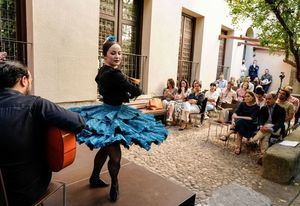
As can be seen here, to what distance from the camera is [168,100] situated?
22.1 feet

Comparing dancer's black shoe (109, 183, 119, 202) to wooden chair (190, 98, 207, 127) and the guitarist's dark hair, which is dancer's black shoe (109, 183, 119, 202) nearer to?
the guitarist's dark hair

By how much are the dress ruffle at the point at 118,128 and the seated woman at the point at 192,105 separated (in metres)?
3.93

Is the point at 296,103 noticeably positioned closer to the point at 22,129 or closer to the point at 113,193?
the point at 113,193

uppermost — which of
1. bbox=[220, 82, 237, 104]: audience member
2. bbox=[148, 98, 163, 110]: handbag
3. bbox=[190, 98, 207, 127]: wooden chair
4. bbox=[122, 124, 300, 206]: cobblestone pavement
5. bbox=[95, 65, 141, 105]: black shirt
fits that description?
bbox=[95, 65, 141, 105]: black shirt

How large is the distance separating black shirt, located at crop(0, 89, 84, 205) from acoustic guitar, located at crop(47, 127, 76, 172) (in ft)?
0.14

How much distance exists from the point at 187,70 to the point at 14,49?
5.84 m

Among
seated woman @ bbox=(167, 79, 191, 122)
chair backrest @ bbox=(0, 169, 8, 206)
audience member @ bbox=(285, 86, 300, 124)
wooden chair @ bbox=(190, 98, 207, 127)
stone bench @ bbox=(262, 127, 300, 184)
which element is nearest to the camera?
chair backrest @ bbox=(0, 169, 8, 206)

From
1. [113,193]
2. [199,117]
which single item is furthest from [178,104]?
[113,193]

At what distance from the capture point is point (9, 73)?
1.50 meters

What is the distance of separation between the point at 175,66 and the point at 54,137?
6.52m

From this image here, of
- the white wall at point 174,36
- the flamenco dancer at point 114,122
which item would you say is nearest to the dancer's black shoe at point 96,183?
the flamenco dancer at point 114,122

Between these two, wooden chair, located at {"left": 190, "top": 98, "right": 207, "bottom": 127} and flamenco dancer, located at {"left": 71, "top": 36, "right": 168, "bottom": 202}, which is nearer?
flamenco dancer, located at {"left": 71, "top": 36, "right": 168, "bottom": 202}

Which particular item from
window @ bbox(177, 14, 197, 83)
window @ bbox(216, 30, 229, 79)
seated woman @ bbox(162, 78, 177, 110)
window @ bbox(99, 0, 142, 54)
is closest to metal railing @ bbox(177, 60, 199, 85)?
window @ bbox(177, 14, 197, 83)

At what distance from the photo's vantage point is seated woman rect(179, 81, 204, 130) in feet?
20.3
